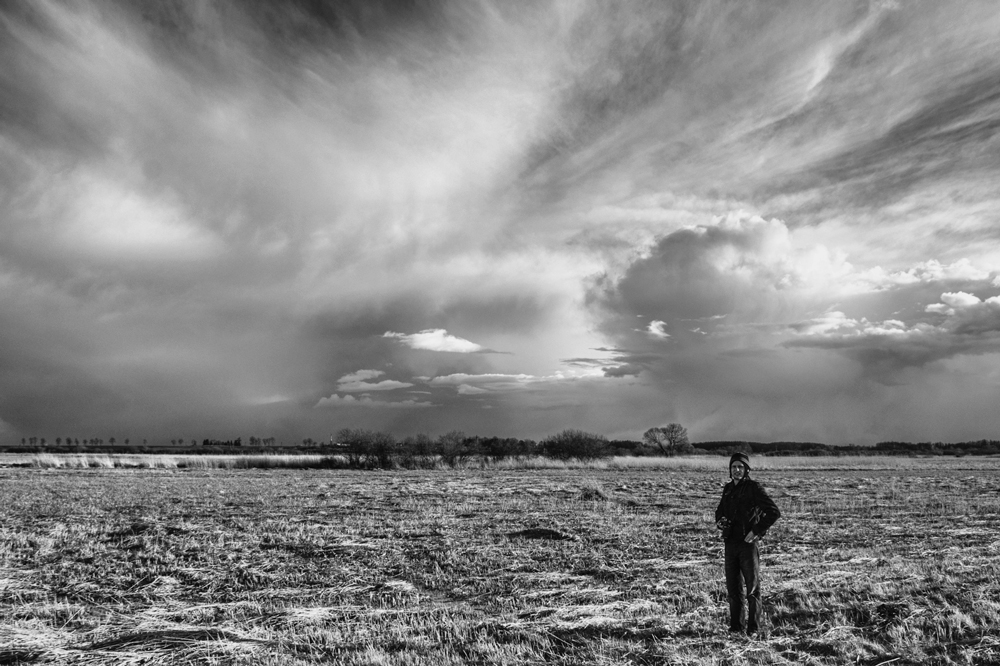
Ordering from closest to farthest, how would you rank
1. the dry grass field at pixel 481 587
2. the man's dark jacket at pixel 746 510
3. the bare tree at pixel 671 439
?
the dry grass field at pixel 481 587
the man's dark jacket at pixel 746 510
the bare tree at pixel 671 439

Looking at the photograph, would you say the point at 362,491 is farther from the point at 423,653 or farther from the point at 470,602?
the point at 423,653

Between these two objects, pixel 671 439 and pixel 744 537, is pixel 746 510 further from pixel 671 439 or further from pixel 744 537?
pixel 671 439

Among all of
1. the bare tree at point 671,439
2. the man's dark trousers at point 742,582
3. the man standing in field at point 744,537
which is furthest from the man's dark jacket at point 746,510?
the bare tree at point 671,439

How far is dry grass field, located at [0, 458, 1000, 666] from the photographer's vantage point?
8461 millimetres

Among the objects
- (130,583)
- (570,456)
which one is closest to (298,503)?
(130,583)

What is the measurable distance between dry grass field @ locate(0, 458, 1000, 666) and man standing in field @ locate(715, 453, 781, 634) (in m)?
0.36

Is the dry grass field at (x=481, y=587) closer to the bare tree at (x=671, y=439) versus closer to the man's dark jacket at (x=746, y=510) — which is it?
the man's dark jacket at (x=746, y=510)

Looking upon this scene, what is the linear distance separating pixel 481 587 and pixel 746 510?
18.4 feet

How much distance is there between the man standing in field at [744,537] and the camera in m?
8.73

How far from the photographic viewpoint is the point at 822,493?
31250 mm

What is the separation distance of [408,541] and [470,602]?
20.1 ft

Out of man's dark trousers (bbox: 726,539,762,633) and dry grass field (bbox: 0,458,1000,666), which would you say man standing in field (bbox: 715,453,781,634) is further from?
dry grass field (bbox: 0,458,1000,666)

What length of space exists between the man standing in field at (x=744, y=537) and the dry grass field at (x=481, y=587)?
36 cm

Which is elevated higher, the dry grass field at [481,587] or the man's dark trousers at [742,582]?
the man's dark trousers at [742,582]
